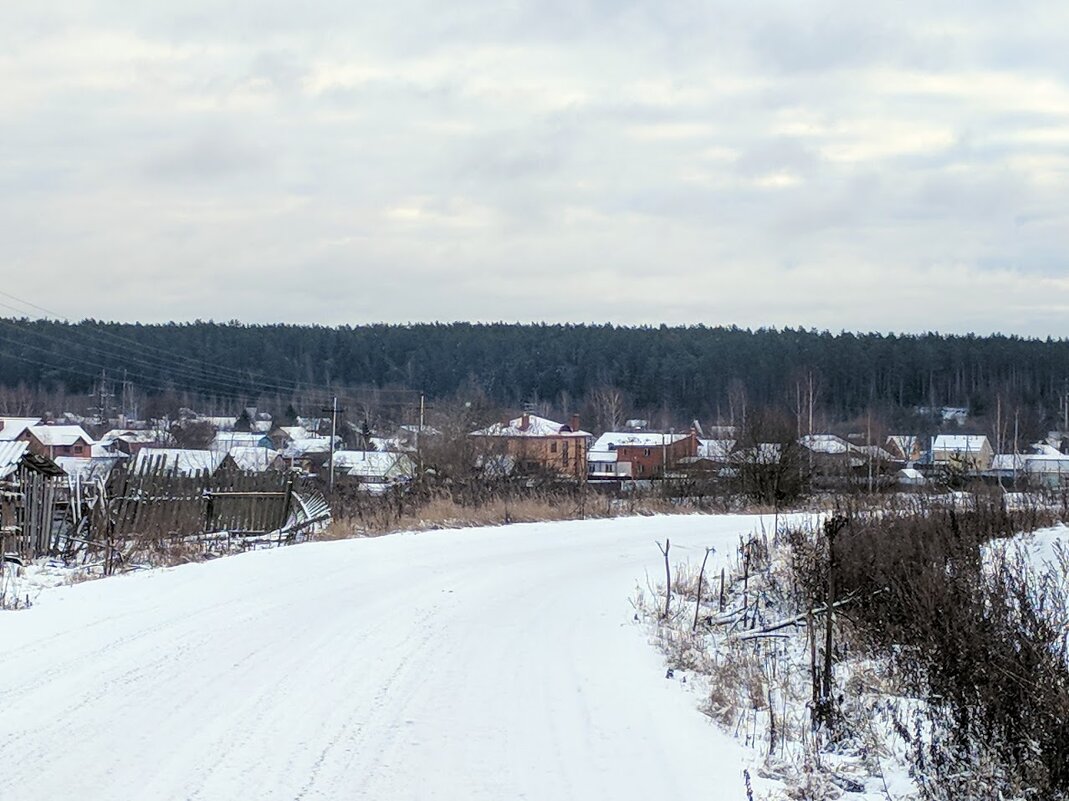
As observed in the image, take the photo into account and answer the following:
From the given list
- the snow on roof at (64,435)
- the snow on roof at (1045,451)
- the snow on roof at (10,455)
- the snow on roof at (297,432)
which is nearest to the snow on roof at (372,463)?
the snow on roof at (297,432)

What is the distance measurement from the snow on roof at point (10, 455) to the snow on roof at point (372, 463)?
33.1 metres

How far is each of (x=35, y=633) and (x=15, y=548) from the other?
872 centimetres

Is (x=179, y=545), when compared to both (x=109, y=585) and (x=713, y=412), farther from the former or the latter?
(x=713, y=412)

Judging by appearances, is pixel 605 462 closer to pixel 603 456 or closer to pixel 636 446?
pixel 603 456

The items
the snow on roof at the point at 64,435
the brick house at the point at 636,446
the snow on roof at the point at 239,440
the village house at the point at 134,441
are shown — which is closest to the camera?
the snow on roof at the point at 239,440

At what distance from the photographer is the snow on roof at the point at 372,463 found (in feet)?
175

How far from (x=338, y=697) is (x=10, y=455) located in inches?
532

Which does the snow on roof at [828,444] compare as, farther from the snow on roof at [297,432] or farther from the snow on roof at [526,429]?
the snow on roof at [297,432]

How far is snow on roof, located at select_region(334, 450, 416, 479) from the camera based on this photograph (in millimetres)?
53344

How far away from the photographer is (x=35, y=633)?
1009 cm

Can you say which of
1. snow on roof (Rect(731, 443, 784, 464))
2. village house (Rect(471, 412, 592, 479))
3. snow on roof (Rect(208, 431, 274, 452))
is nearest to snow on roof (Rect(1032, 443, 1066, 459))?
village house (Rect(471, 412, 592, 479))

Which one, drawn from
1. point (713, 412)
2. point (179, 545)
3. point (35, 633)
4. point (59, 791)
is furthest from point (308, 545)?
point (713, 412)

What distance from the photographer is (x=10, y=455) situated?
62.6 feet

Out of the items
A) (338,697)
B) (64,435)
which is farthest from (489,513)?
(64,435)
